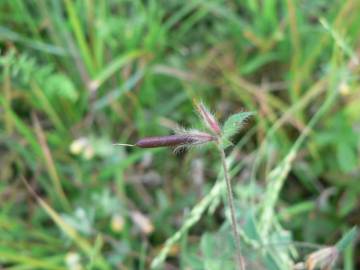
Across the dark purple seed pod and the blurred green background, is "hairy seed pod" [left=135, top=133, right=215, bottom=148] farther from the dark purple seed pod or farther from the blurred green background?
the blurred green background

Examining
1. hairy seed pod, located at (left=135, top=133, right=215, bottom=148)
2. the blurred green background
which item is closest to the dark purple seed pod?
hairy seed pod, located at (left=135, top=133, right=215, bottom=148)

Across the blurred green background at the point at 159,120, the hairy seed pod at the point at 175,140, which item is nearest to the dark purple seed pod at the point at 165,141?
the hairy seed pod at the point at 175,140

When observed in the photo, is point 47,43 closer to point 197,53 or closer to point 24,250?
point 197,53

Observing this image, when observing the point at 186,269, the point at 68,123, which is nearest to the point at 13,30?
the point at 68,123

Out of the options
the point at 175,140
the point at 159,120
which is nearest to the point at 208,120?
the point at 175,140

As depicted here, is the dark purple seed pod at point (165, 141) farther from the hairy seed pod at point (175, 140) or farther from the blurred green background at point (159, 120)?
the blurred green background at point (159, 120)
